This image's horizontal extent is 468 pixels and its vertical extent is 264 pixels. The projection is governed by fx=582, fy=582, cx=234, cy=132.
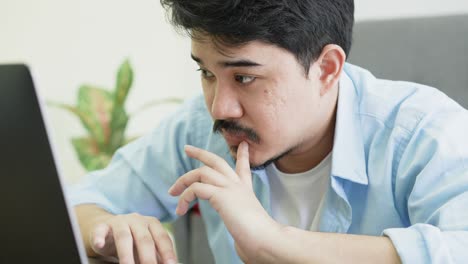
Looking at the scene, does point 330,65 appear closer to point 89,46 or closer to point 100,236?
point 100,236

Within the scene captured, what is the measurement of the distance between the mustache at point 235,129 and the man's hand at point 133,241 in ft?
0.63

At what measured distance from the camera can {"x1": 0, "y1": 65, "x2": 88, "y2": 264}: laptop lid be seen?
1.57 feet

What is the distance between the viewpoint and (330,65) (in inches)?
39.4

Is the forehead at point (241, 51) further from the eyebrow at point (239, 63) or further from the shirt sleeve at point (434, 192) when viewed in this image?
the shirt sleeve at point (434, 192)

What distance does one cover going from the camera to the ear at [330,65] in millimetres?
980

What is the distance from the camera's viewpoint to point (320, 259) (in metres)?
0.75

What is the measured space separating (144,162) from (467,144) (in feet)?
2.08

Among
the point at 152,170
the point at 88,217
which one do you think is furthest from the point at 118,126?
the point at 88,217

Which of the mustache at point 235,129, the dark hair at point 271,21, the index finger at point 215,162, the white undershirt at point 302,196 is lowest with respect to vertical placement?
the white undershirt at point 302,196

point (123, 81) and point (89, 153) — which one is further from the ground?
point (123, 81)

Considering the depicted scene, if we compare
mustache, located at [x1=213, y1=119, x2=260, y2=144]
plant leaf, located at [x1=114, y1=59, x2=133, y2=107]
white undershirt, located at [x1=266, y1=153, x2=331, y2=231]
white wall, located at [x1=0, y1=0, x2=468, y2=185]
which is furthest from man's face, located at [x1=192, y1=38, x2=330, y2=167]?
white wall, located at [x1=0, y1=0, x2=468, y2=185]

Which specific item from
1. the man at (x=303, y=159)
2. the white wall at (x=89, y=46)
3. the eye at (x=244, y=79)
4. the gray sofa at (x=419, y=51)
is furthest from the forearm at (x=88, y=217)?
the white wall at (x=89, y=46)

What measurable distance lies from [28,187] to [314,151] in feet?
2.30

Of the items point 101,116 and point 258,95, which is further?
point 101,116
